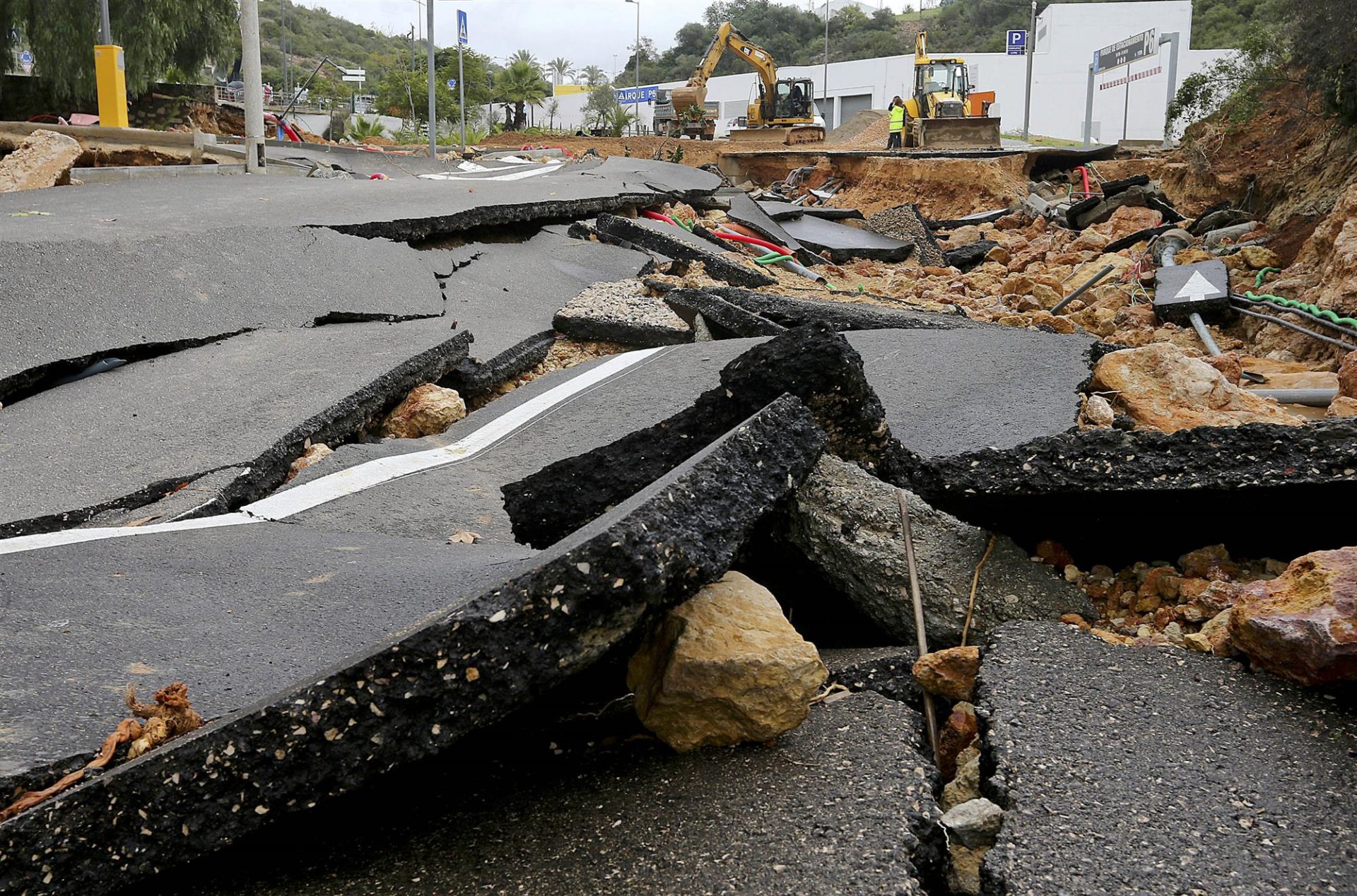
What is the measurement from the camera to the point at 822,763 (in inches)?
72.0

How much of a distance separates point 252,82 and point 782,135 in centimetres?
1726

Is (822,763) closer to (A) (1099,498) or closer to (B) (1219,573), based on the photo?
(A) (1099,498)

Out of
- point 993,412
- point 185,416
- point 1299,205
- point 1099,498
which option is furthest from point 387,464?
point 1299,205

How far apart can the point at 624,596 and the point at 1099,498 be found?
136 centimetres

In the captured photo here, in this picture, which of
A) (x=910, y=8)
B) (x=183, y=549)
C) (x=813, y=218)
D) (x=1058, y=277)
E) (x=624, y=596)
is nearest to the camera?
(x=624, y=596)

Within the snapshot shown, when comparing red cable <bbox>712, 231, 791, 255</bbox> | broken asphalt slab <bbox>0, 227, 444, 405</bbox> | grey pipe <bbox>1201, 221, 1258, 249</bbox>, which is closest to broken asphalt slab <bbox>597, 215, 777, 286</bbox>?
red cable <bbox>712, 231, 791, 255</bbox>

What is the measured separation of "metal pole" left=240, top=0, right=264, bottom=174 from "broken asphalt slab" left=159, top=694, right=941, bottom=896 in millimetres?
9357

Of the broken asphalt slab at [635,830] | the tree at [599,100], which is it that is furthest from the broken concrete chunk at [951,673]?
the tree at [599,100]

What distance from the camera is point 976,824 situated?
1.66 metres

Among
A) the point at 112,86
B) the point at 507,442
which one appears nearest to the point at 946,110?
the point at 112,86

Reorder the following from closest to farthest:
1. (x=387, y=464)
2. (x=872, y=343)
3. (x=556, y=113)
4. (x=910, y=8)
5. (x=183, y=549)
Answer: (x=183, y=549) → (x=387, y=464) → (x=872, y=343) → (x=556, y=113) → (x=910, y=8)

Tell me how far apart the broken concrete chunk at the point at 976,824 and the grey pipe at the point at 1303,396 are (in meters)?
4.01

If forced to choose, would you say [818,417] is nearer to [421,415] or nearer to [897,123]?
[421,415]

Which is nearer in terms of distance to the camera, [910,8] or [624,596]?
[624,596]
